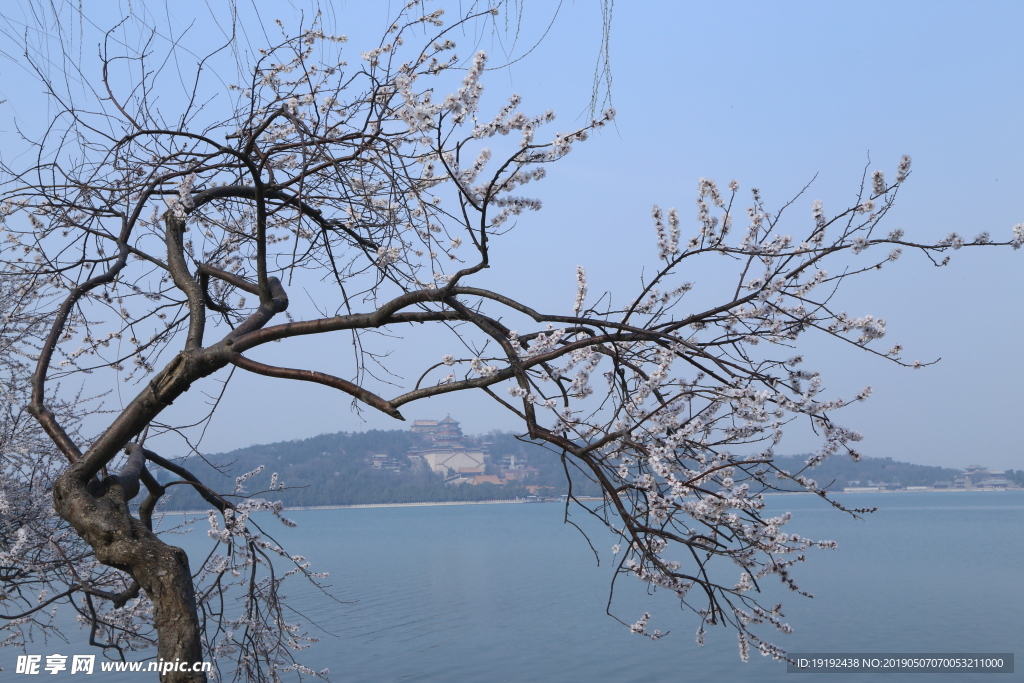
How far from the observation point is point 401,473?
403 feet

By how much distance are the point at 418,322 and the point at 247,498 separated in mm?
1466

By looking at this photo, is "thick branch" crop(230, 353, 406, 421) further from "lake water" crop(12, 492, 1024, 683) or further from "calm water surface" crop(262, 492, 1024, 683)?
"calm water surface" crop(262, 492, 1024, 683)

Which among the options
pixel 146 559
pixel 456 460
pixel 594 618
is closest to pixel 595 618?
pixel 594 618

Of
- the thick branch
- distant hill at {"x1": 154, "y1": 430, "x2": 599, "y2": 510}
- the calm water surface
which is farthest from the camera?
distant hill at {"x1": 154, "y1": 430, "x2": 599, "y2": 510}

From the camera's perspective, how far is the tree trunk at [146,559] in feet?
10.3

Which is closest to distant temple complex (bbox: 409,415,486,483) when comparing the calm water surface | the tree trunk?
the calm water surface

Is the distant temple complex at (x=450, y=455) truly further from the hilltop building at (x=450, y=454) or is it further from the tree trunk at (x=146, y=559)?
the tree trunk at (x=146, y=559)

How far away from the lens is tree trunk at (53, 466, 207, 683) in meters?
3.13

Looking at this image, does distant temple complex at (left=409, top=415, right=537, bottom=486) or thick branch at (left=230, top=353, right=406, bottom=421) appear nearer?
thick branch at (left=230, top=353, right=406, bottom=421)

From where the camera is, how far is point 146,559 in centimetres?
324

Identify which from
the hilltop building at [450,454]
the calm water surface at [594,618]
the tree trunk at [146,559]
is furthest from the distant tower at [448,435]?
the tree trunk at [146,559]

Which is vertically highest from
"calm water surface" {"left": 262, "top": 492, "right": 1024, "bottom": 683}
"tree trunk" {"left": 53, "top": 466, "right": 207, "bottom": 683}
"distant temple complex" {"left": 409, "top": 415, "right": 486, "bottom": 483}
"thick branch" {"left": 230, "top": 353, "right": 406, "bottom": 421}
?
"distant temple complex" {"left": 409, "top": 415, "right": 486, "bottom": 483}

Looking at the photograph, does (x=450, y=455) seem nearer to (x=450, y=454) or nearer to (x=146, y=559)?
(x=450, y=454)

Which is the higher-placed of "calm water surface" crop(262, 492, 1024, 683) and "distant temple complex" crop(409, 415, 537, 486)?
"distant temple complex" crop(409, 415, 537, 486)
